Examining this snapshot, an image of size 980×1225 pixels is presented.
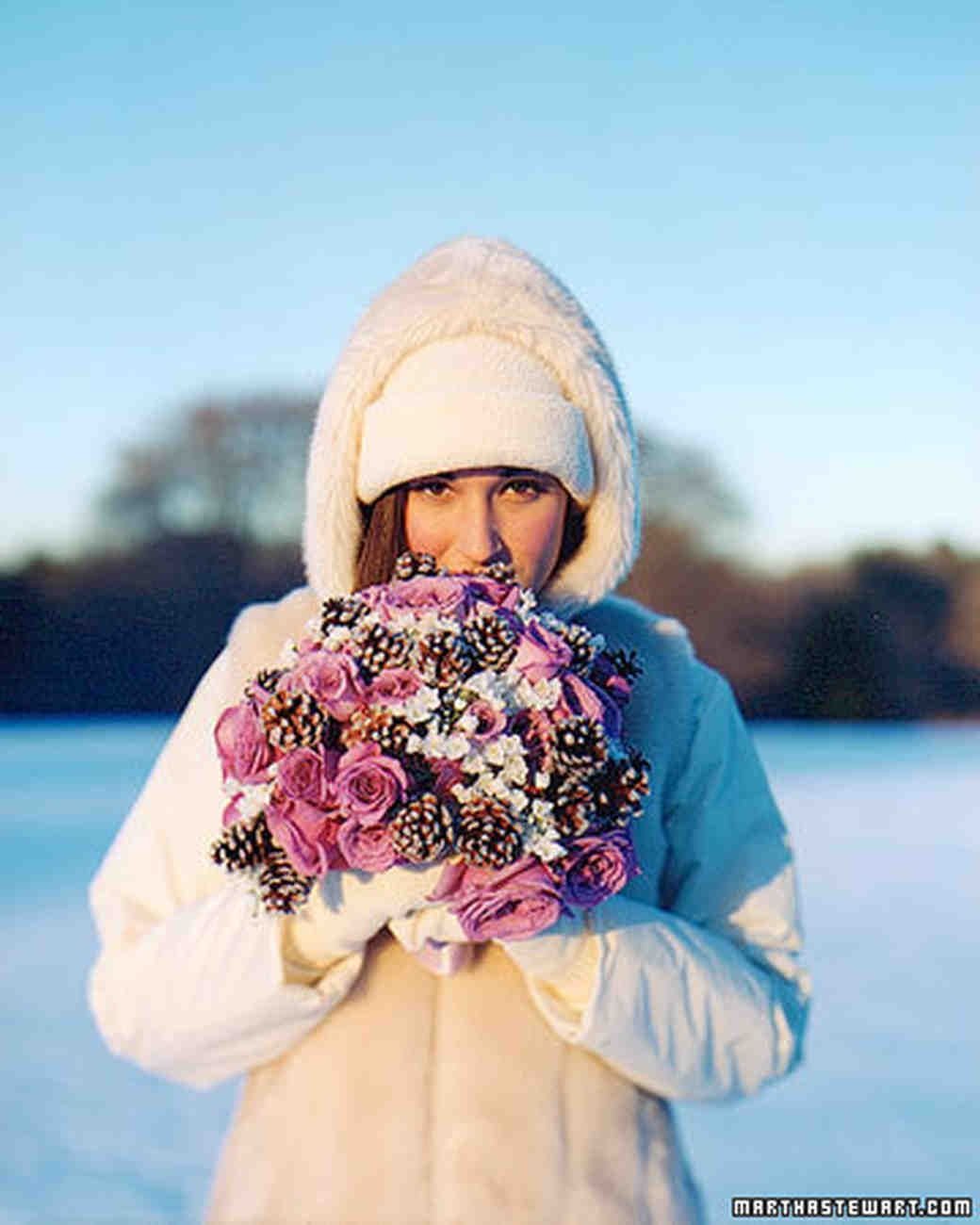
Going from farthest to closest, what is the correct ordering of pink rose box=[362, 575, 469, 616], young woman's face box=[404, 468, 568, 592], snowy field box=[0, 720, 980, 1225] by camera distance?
snowy field box=[0, 720, 980, 1225] → young woman's face box=[404, 468, 568, 592] → pink rose box=[362, 575, 469, 616]

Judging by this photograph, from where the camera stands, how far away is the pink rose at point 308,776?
0.97 m

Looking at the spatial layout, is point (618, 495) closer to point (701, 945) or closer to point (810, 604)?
point (701, 945)

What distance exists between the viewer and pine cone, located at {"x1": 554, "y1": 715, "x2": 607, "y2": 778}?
3.19ft

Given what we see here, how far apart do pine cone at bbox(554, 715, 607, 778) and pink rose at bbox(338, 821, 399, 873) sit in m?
0.12

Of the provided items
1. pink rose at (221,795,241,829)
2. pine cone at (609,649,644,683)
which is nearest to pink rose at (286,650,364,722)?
pink rose at (221,795,241,829)

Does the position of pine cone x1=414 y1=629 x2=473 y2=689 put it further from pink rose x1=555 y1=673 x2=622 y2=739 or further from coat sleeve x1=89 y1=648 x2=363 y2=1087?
coat sleeve x1=89 y1=648 x2=363 y2=1087

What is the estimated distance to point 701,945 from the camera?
123 centimetres

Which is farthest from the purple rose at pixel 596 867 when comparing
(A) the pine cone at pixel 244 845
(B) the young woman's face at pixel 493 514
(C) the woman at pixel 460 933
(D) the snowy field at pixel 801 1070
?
(D) the snowy field at pixel 801 1070

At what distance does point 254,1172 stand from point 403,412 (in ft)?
2.02

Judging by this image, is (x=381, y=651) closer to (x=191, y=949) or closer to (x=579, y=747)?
(x=579, y=747)

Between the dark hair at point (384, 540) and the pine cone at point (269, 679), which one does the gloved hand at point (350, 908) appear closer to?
the pine cone at point (269, 679)

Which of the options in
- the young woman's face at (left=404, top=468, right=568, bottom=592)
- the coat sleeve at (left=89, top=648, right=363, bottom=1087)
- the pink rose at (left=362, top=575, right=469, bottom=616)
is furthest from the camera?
the young woman's face at (left=404, top=468, right=568, bottom=592)

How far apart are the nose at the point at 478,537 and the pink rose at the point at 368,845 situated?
319 mm

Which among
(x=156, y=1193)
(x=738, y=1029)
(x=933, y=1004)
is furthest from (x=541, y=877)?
(x=933, y=1004)
